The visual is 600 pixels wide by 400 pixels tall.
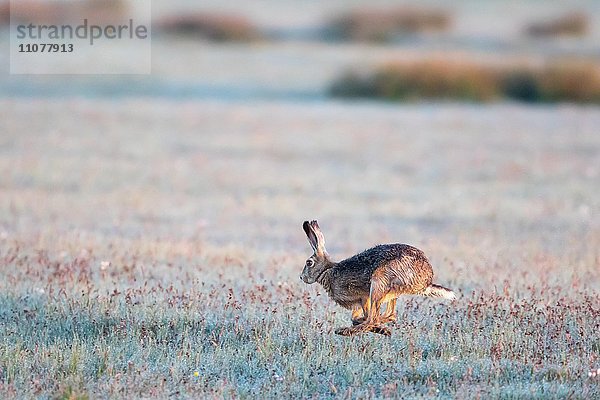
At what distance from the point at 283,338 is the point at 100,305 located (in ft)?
6.23

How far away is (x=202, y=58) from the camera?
4353cm

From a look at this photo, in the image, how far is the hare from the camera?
868cm

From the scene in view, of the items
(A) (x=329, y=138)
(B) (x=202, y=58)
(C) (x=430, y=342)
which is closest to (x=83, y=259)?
(C) (x=430, y=342)

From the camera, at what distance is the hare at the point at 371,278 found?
8.68 meters

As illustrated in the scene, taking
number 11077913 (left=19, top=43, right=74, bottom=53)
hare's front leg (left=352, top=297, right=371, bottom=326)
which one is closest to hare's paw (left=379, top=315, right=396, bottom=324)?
hare's front leg (left=352, top=297, right=371, bottom=326)

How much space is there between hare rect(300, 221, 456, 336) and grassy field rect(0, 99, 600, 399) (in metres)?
0.25

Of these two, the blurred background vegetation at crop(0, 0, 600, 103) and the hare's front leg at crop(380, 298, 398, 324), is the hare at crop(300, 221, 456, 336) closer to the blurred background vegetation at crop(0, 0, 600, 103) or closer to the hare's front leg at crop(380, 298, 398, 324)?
the hare's front leg at crop(380, 298, 398, 324)

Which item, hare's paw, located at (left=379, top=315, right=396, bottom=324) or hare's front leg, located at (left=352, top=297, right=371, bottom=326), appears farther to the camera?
hare's paw, located at (left=379, top=315, right=396, bottom=324)

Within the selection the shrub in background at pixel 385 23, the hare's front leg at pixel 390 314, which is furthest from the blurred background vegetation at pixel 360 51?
the hare's front leg at pixel 390 314

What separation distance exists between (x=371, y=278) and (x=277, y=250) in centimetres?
523

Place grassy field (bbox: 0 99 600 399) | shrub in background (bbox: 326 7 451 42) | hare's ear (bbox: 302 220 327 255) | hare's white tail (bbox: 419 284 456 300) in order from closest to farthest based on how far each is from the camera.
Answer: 1. grassy field (bbox: 0 99 600 399)
2. hare's ear (bbox: 302 220 327 255)
3. hare's white tail (bbox: 419 284 456 300)
4. shrub in background (bbox: 326 7 451 42)

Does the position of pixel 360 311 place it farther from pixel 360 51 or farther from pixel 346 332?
pixel 360 51

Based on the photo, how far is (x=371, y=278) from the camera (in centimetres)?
861

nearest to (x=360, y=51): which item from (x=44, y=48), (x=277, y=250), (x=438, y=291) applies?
(x=44, y=48)
